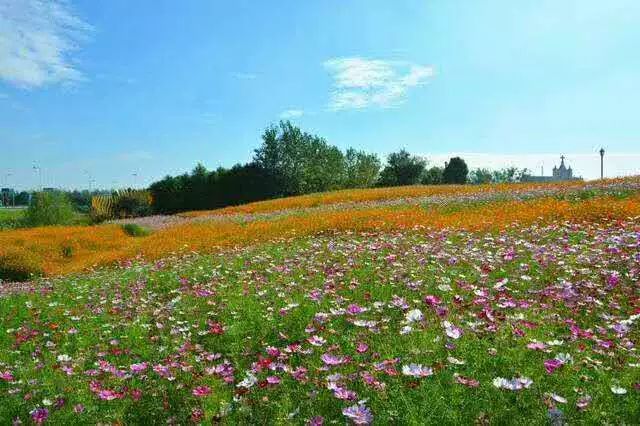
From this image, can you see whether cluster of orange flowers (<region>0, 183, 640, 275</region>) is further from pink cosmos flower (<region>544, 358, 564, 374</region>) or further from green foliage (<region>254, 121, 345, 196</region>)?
green foliage (<region>254, 121, 345, 196</region>)

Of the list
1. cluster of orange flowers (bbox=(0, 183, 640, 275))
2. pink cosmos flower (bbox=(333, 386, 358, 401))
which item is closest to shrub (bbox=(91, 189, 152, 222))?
cluster of orange flowers (bbox=(0, 183, 640, 275))

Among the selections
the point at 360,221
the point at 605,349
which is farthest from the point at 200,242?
the point at 605,349

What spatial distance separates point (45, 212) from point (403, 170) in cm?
4462

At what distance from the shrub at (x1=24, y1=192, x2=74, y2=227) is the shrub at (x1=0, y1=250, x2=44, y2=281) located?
1986 centimetres

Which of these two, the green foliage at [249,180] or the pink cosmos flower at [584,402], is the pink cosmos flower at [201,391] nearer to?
the pink cosmos flower at [584,402]

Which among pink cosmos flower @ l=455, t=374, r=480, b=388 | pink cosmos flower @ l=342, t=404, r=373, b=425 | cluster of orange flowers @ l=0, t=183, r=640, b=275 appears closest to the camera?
pink cosmos flower @ l=342, t=404, r=373, b=425

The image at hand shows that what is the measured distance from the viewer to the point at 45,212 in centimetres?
3909

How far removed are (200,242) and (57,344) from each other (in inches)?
479

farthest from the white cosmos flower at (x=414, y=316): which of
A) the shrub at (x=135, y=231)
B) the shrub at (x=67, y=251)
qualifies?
the shrub at (x=135, y=231)

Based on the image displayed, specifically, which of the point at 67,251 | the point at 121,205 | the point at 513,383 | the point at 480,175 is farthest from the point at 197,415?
the point at 480,175

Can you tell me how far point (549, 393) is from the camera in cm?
453

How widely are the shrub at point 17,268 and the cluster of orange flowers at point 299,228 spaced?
0.37 metres

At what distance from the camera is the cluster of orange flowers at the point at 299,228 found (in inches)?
682

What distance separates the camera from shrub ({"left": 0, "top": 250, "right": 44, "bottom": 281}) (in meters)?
20.1
